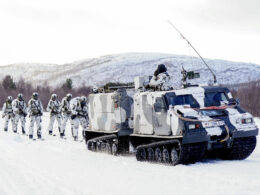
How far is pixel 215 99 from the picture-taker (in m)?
11.7

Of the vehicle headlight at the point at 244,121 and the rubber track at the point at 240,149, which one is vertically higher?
the vehicle headlight at the point at 244,121

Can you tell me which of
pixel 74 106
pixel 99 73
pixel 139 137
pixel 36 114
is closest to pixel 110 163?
pixel 139 137

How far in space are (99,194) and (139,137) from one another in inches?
228

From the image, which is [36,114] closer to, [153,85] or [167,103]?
[153,85]

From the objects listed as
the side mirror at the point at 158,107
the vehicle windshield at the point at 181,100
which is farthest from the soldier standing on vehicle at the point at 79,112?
the vehicle windshield at the point at 181,100

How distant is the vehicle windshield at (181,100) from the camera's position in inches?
440

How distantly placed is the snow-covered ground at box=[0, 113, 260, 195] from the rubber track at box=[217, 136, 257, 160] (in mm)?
263

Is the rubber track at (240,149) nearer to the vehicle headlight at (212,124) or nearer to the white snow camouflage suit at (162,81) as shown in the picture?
the vehicle headlight at (212,124)

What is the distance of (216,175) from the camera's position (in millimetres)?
8555

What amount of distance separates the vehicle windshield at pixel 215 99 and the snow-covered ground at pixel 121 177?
5.00 ft

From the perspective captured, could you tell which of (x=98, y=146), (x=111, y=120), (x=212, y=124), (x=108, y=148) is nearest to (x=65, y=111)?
(x=98, y=146)

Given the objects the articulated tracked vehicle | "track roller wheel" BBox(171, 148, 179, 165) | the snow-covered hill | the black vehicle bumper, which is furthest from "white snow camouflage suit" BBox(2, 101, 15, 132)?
the snow-covered hill

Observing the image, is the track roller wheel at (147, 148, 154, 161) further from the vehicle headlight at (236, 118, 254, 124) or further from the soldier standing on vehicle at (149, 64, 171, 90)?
the vehicle headlight at (236, 118, 254, 124)

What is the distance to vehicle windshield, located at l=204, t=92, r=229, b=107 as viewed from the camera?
11.4m
